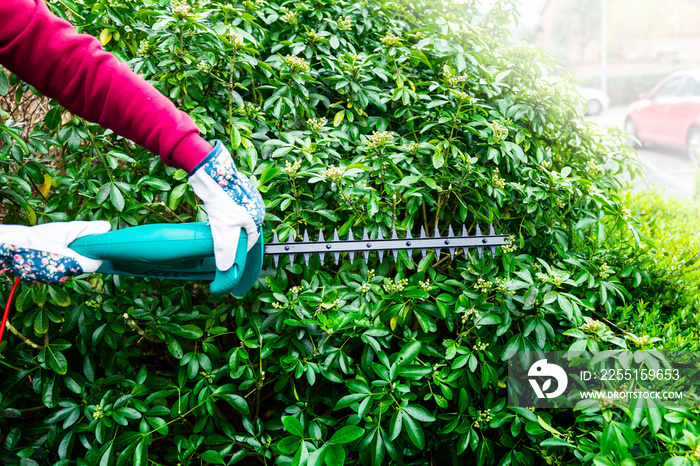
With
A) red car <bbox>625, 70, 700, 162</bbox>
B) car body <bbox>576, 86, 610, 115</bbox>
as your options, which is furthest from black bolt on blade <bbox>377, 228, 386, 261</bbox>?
car body <bbox>576, 86, 610, 115</bbox>

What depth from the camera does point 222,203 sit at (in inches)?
52.9

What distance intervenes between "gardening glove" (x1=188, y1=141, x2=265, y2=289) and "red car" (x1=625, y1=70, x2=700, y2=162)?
1022 cm

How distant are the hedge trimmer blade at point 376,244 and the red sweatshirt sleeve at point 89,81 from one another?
578mm

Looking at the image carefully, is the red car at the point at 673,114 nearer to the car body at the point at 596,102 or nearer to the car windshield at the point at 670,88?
the car windshield at the point at 670,88

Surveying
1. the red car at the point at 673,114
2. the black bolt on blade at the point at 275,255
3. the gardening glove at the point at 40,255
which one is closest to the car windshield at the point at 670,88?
the red car at the point at 673,114

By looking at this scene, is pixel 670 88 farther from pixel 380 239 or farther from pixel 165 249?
pixel 165 249

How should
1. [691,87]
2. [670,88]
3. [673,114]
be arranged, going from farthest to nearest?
[670,88] → [691,87] → [673,114]

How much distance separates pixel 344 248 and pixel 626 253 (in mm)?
1346

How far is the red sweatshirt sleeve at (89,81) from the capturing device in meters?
1.21

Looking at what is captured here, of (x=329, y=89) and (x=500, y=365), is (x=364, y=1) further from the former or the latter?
(x=500, y=365)

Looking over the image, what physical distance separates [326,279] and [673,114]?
1079 cm

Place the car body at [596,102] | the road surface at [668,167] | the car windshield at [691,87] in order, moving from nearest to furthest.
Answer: the road surface at [668,167], the car windshield at [691,87], the car body at [596,102]

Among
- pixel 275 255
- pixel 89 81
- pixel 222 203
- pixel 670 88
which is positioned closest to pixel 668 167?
pixel 670 88

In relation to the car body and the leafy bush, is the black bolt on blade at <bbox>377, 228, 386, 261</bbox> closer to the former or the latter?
the leafy bush
